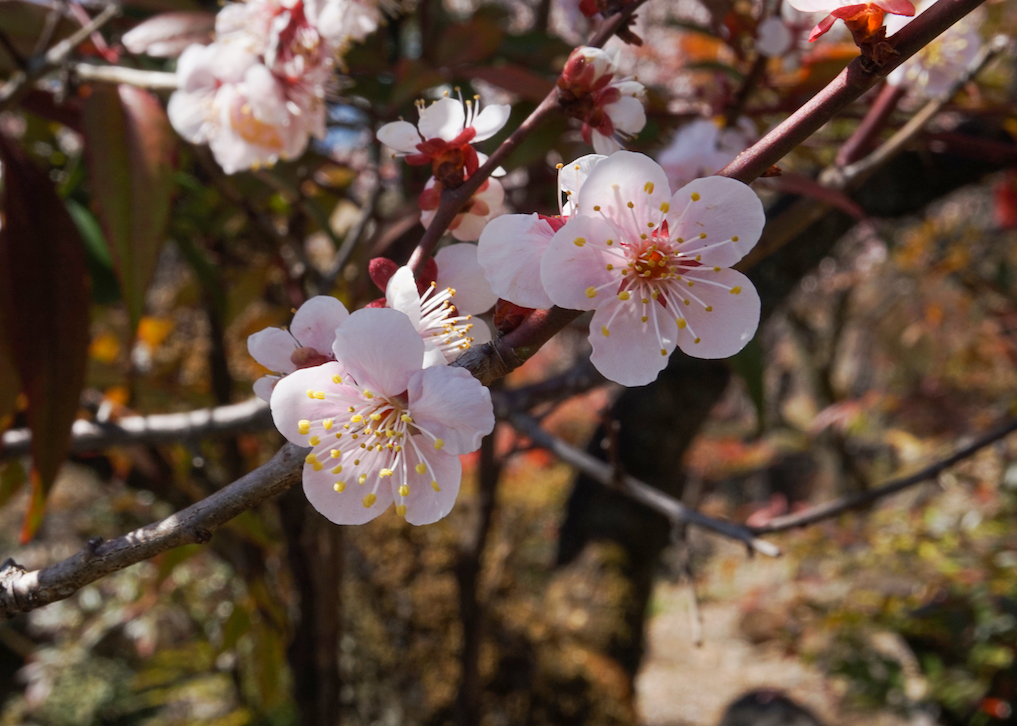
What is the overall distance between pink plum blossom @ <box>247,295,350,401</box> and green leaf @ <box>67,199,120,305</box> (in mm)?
755

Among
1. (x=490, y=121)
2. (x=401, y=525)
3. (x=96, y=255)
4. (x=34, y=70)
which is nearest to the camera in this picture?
(x=490, y=121)

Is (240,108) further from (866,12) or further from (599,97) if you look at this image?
(866,12)

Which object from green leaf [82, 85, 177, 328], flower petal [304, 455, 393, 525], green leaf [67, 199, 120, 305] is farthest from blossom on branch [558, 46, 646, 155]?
green leaf [67, 199, 120, 305]

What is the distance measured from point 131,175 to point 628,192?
53cm

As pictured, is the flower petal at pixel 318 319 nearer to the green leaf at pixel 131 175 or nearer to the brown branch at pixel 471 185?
the brown branch at pixel 471 185

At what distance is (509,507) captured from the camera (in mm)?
3213

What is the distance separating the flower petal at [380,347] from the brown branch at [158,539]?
0.15ft

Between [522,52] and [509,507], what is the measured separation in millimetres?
2494

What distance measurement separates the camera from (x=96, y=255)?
97 centimetres

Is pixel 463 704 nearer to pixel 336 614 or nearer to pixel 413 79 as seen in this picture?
pixel 336 614

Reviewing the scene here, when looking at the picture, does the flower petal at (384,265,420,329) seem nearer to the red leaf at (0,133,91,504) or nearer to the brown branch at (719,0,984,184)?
the brown branch at (719,0,984,184)

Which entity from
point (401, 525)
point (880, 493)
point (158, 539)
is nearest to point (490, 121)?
point (158, 539)

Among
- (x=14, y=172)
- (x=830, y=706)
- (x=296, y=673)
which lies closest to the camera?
(x=14, y=172)

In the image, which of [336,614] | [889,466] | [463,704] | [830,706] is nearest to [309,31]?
[336,614]
